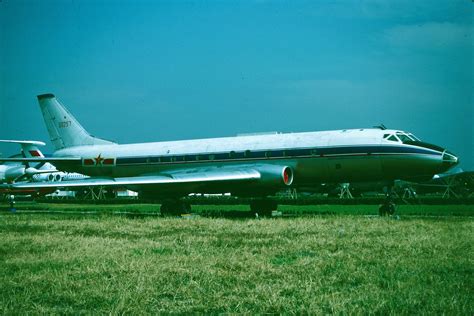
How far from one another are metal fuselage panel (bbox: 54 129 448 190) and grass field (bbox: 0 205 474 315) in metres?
7.37

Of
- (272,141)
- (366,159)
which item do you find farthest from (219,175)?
(366,159)

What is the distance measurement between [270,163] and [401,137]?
4817mm

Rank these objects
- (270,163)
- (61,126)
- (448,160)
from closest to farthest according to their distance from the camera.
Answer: (448,160) → (270,163) → (61,126)

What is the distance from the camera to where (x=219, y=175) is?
1952 cm

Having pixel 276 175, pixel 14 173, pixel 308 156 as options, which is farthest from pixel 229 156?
pixel 14 173

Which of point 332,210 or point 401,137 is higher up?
point 401,137

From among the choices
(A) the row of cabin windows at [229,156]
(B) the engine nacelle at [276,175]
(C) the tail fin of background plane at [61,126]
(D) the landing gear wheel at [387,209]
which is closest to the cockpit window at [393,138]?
(D) the landing gear wheel at [387,209]

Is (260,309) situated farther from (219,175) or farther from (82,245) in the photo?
(219,175)

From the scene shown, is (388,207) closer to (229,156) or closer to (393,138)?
(393,138)

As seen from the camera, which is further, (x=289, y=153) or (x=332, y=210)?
(x=332, y=210)

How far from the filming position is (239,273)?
641 cm

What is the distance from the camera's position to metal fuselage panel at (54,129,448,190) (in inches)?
712

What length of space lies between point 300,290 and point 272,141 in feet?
49.8

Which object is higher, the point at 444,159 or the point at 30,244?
the point at 444,159
